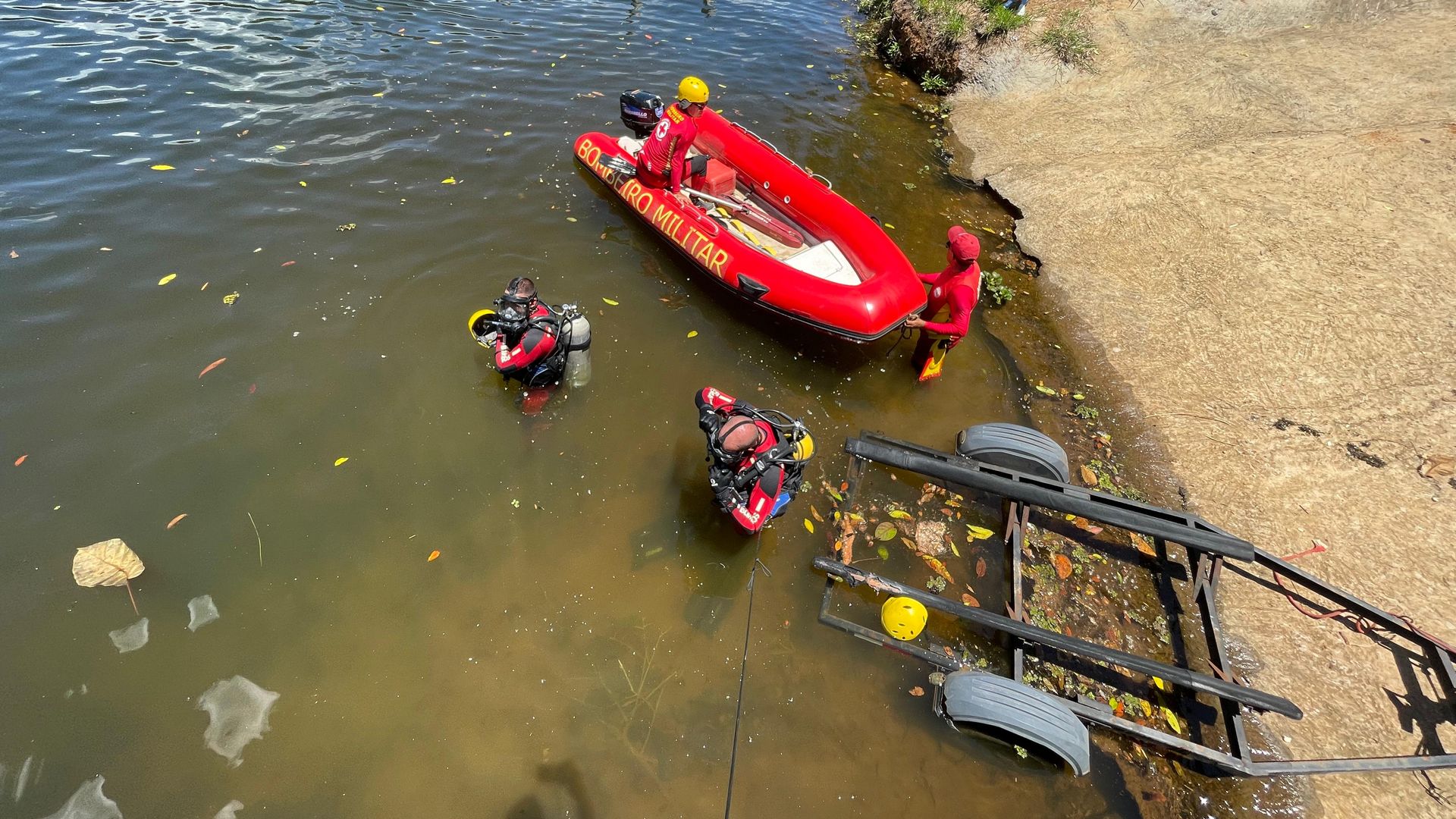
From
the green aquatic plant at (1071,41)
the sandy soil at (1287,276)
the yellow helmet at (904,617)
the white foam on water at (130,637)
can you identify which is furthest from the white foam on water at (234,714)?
the green aquatic plant at (1071,41)

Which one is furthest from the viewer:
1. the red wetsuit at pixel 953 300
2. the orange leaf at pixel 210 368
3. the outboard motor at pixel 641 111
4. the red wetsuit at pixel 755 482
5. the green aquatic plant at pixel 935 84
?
the green aquatic plant at pixel 935 84

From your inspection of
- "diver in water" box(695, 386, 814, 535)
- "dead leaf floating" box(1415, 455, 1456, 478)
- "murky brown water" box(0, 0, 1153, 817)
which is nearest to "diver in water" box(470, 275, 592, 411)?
"murky brown water" box(0, 0, 1153, 817)

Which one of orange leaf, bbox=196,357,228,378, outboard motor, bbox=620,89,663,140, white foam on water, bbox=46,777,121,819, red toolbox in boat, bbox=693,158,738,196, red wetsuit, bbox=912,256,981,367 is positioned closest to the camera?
white foam on water, bbox=46,777,121,819

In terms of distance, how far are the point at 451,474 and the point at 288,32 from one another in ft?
37.0

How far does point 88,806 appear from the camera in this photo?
140 inches

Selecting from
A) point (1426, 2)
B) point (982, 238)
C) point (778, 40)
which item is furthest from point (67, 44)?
point (1426, 2)

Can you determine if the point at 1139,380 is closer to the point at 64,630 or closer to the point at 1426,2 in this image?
the point at 64,630

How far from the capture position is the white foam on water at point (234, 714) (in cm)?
388

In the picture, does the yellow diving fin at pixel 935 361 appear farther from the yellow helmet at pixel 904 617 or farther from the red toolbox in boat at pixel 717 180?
the red toolbox in boat at pixel 717 180

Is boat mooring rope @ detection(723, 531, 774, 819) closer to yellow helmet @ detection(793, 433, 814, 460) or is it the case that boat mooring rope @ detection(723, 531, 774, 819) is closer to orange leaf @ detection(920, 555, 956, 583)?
yellow helmet @ detection(793, 433, 814, 460)

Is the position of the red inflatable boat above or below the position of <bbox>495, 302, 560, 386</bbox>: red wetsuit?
above

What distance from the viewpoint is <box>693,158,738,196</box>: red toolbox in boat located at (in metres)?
8.56

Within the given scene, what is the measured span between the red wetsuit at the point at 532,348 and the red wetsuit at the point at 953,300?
13.3 ft

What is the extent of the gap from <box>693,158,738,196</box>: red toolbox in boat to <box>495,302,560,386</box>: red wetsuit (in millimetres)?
3910
